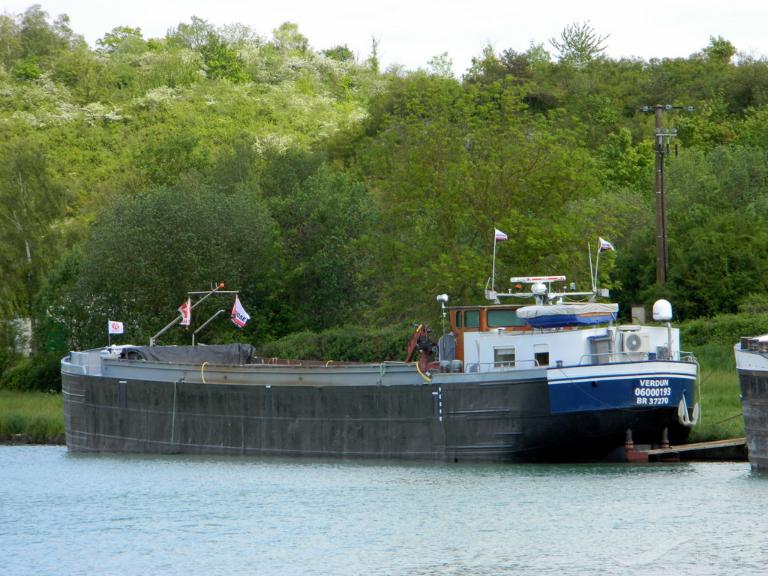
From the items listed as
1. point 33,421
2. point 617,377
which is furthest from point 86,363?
point 617,377

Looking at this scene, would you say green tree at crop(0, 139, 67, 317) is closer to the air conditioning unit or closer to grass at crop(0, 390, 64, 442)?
grass at crop(0, 390, 64, 442)

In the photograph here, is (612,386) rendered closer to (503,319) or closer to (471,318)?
(503,319)

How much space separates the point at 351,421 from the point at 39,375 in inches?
1162

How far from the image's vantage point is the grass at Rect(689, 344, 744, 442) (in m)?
37.9

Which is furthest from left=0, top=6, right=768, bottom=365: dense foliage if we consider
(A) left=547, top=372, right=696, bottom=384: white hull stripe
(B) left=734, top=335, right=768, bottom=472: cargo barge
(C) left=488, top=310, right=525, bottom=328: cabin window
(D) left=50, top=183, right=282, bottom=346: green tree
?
(B) left=734, top=335, right=768, bottom=472: cargo barge

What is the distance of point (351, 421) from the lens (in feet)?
129

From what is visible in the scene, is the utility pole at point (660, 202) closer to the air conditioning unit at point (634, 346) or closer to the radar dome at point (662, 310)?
the air conditioning unit at point (634, 346)

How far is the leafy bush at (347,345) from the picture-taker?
5353 centimetres

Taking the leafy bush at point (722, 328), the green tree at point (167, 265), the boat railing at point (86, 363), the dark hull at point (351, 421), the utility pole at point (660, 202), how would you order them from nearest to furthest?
the dark hull at point (351, 421), the boat railing at point (86, 363), the leafy bush at point (722, 328), the utility pole at point (660, 202), the green tree at point (167, 265)

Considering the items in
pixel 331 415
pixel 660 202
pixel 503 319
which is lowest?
pixel 331 415

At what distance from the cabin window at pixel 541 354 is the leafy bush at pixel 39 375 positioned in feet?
107

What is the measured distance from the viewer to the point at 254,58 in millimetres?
135750

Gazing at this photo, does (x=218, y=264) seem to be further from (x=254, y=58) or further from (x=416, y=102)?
(x=254, y=58)

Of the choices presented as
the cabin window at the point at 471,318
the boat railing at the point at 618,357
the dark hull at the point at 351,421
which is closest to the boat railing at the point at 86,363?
the dark hull at the point at 351,421
